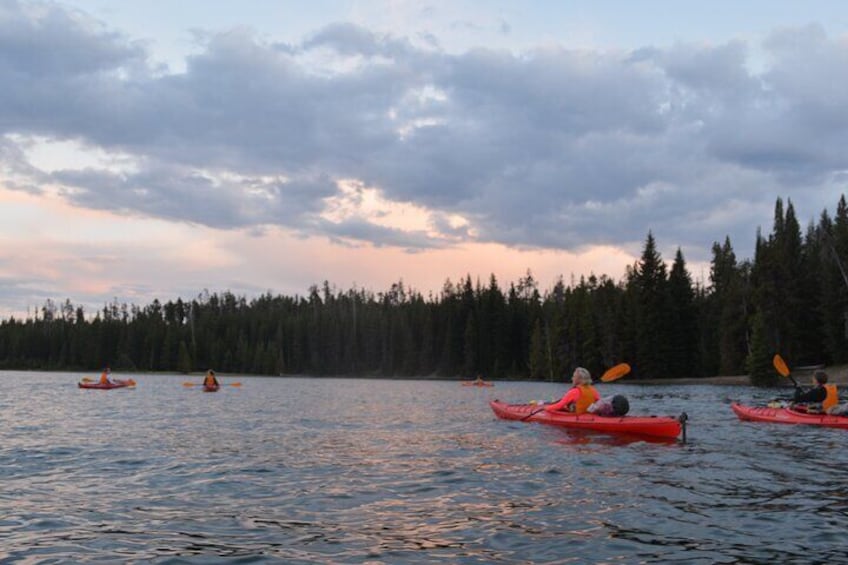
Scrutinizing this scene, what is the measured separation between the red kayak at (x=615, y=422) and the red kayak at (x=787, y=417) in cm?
600

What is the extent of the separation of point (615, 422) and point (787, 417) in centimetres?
799

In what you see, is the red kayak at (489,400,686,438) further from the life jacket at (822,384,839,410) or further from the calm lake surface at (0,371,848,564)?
the life jacket at (822,384,839,410)

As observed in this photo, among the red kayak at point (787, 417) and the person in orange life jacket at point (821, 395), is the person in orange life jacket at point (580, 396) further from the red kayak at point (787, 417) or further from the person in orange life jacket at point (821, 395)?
the person in orange life jacket at point (821, 395)

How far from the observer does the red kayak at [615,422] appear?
22.4 meters

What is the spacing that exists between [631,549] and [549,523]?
1.68 meters

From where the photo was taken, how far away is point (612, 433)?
78.4ft

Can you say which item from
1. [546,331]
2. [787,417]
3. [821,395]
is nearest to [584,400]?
[787,417]

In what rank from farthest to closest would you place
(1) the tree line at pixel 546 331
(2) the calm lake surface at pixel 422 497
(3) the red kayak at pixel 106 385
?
1. (1) the tree line at pixel 546 331
2. (3) the red kayak at pixel 106 385
3. (2) the calm lake surface at pixel 422 497

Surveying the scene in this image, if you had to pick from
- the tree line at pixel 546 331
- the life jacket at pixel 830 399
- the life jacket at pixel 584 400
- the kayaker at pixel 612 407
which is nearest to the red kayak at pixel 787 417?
the life jacket at pixel 830 399

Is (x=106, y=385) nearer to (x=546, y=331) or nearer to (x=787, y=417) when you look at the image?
(x=787, y=417)

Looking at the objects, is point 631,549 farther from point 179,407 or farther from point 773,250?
point 773,250

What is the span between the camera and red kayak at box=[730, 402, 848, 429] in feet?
82.8

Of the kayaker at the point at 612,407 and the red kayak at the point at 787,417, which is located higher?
the kayaker at the point at 612,407

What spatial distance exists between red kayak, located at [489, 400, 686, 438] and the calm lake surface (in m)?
0.71
